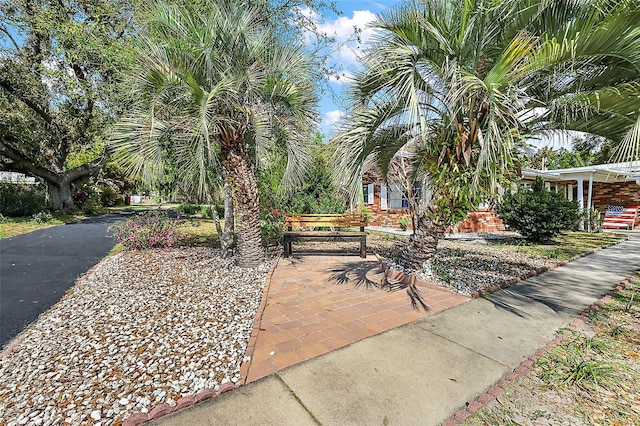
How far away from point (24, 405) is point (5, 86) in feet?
55.9

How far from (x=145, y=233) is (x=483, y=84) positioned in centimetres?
850

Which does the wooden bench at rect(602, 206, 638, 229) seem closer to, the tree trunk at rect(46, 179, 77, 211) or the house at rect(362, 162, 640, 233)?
the house at rect(362, 162, 640, 233)

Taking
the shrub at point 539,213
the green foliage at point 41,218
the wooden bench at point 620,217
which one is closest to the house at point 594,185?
the wooden bench at point 620,217

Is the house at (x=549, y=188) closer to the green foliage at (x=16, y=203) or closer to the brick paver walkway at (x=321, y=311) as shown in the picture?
the brick paver walkway at (x=321, y=311)

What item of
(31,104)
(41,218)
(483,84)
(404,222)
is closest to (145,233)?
(483,84)

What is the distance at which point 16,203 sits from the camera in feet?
49.5

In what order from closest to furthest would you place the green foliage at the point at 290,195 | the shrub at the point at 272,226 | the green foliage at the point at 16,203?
the green foliage at the point at 290,195 < the shrub at the point at 272,226 < the green foliage at the point at 16,203

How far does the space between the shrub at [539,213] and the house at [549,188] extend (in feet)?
9.36

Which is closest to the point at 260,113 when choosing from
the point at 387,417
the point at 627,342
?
the point at 387,417

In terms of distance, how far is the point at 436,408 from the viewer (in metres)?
2.25

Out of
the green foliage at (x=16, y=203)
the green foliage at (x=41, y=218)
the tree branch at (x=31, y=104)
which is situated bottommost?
the green foliage at (x=41, y=218)

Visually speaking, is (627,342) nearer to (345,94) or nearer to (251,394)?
(251,394)

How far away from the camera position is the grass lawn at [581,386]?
2178 millimetres

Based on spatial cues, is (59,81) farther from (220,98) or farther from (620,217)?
(620,217)
